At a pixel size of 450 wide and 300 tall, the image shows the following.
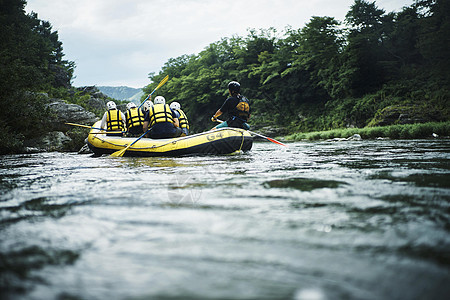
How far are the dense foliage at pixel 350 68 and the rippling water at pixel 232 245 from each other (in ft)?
60.6

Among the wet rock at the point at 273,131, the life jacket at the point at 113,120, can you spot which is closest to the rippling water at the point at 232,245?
the life jacket at the point at 113,120

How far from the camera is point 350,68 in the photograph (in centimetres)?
2283

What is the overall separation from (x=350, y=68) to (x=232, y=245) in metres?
24.7

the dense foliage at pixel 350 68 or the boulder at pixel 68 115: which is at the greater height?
the dense foliage at pixel 350 68

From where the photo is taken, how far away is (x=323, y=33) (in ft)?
81.4

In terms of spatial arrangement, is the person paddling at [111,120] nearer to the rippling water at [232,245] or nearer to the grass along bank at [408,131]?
the rippling water at [232,245]

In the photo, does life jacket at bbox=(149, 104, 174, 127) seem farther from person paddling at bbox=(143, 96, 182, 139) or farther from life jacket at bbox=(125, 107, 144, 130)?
life jacket at bbox=(125, 107, 144, 130)

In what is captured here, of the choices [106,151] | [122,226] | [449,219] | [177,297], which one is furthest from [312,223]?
[106,151]

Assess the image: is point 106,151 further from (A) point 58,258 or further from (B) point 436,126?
(B) point 436,126

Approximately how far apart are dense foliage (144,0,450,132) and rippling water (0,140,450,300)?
18.5 metres

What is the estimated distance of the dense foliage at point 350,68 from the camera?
19953 millimetres

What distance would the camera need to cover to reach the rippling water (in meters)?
0.83

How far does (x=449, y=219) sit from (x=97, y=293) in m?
1.50

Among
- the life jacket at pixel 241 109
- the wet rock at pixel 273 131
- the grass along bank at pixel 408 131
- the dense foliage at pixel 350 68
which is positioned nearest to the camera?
the life jacket at pixel 241 109
